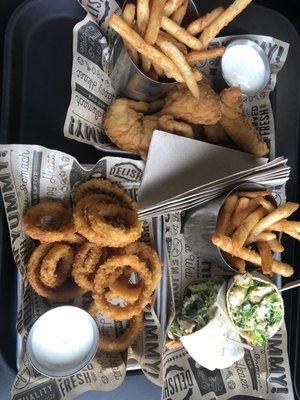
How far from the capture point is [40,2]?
1.80m

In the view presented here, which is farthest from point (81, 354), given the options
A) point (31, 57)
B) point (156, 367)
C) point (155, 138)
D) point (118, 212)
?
point (31, 57)

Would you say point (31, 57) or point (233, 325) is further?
point (31, 57)

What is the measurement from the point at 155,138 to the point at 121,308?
1.81 ft

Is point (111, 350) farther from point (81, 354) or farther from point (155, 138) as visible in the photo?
point (155, 138)

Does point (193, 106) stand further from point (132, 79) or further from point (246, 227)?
point (246, 227)

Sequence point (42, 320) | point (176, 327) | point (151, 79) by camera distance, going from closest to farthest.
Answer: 1. point (42, 320)
2. point (151, 79)
3. point (176, 327)

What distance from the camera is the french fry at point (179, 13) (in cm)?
160

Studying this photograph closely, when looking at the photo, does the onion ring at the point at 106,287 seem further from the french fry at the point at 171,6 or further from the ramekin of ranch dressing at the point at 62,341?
the french fry at the point at 171,6

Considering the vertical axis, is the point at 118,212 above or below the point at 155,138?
below

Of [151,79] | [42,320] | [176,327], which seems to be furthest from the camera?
[176,327]

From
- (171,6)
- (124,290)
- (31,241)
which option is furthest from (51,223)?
(171,6)

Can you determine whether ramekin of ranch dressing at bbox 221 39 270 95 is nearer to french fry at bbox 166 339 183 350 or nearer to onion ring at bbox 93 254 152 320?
onion ring at bbox 93 254 152 320

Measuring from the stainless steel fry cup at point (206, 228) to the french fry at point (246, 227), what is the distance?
0.08 meters

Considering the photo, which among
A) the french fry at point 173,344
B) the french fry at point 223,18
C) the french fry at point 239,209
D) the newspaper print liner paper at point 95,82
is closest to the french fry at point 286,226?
the french fry at point 239,209
